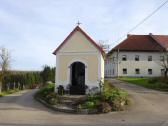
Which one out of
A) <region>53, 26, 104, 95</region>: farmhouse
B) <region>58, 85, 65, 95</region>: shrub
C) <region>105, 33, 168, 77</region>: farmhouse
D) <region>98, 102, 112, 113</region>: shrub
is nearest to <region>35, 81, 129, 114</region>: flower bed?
<region>98, 102, 112, 113</region>: shrub

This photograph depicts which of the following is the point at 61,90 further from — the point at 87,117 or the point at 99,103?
the point at 87,117

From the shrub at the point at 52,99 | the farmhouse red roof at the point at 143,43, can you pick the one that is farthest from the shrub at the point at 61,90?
the farmhouse red roof at the point at 143,43

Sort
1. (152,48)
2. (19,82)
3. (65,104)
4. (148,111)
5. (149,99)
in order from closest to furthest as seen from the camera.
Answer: (148,111) → (65,104) → (149,99) → (19,82) → (152,48)

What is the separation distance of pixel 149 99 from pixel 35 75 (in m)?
36.6

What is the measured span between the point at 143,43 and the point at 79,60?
46598 mm

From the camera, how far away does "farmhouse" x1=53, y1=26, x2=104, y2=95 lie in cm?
2861

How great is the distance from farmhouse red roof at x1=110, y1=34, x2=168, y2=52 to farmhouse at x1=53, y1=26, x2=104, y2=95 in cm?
4309

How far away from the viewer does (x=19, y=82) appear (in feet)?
190

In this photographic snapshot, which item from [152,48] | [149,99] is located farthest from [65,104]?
[152,48]

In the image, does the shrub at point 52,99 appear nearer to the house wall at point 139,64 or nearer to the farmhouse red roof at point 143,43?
the farmhouse red roof at point 143,43

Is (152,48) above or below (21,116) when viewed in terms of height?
above

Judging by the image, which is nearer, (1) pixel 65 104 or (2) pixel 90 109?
(2) pixel 90 109

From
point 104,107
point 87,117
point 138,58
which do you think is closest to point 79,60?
point 104,107

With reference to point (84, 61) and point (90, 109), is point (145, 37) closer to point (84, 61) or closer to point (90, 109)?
point (84, 61)
